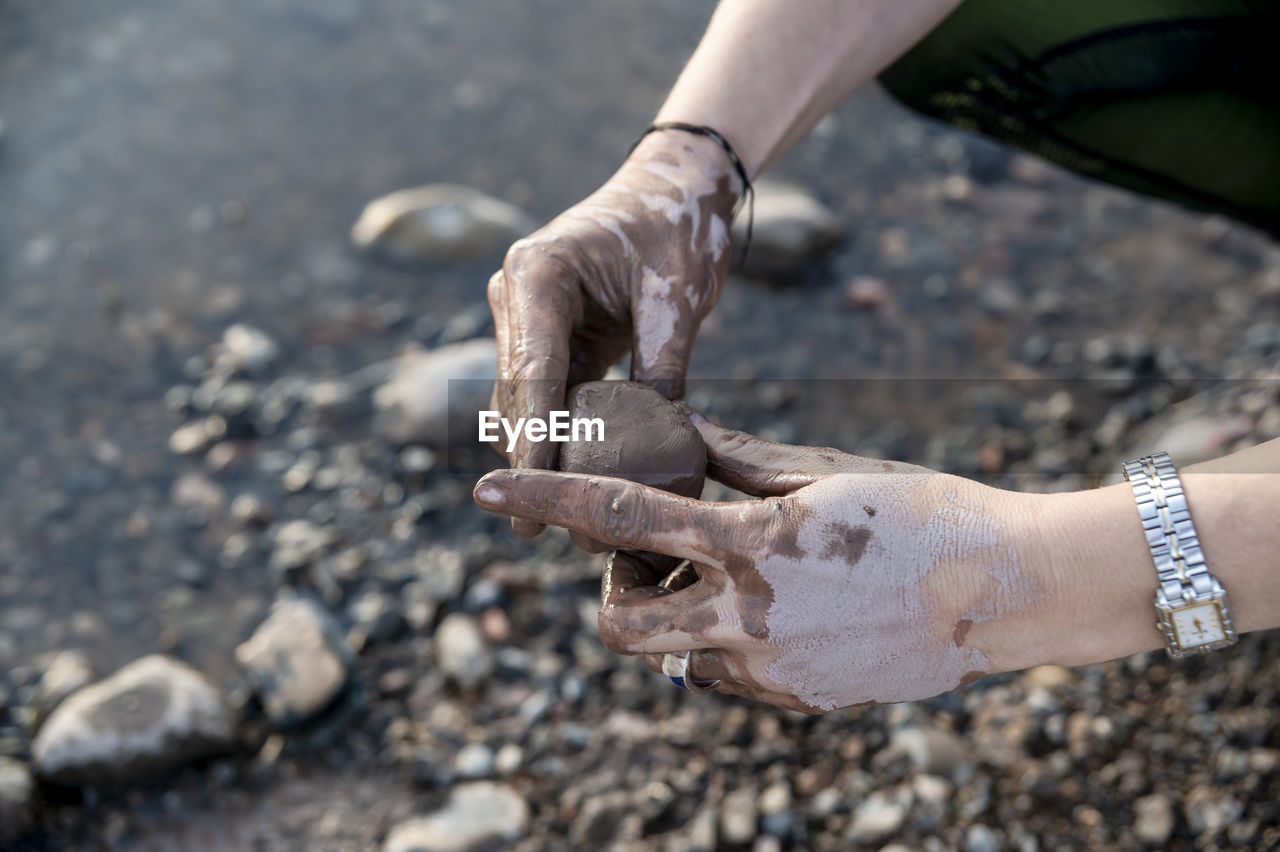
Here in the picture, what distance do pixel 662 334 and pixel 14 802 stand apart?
1.42 metres

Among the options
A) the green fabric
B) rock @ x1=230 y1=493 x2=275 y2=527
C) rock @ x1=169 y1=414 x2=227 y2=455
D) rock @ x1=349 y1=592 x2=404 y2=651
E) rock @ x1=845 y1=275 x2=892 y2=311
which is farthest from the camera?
rock @ x1=845 y1=275 x2=892 y2=311

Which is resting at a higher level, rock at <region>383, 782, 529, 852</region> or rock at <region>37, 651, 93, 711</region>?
rock at <region>383, 782, 529, 852</region>

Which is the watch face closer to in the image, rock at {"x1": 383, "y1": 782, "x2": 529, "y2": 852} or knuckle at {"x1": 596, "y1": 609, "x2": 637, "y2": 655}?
knuckle at {"x1": 596, "y1": 609, "x2": 637, "y2": 655}

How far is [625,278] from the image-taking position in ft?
5.51

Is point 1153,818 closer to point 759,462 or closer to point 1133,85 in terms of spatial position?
point 759,462

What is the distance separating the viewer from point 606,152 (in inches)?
131

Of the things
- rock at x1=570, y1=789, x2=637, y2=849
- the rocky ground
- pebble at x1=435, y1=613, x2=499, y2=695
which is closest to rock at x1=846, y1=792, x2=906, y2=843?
the rocky ground

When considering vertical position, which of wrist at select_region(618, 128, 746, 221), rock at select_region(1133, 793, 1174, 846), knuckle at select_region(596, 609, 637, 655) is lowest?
rock at select_region(1133, 793, 1174, 846)

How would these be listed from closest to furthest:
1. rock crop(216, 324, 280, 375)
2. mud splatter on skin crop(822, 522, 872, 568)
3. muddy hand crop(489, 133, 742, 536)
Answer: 1. mud splatter on skin crop(822, 522, 872, 568)
2. muddy hand crop(489, 133, 742, 536)
3. rock crop(216, 324, 280, 375)

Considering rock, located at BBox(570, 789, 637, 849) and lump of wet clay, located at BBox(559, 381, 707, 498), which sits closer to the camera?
lump of wet clay, located at BBox(559, 381, 707, 498)

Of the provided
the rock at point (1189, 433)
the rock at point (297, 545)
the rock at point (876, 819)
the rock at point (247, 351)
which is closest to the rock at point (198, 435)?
the rock at point (247, 351)

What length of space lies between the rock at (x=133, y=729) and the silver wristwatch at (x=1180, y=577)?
1.63 metres

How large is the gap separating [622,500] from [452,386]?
1.23 metres

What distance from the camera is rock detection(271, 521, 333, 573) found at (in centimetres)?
220
